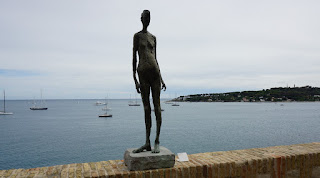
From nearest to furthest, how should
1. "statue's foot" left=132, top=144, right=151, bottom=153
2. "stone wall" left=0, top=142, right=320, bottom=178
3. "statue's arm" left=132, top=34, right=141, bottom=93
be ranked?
"stone wall" left=0, top=142, right=320, bottom=178 < "statue's foot" left=132, top=144, right=151, bottom=153 < "statue's arm" left=132, top=34, right=141, bottom=93

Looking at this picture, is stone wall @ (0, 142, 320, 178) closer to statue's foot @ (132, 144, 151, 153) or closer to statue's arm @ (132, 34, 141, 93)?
statue's foot @ (132, 144, 151, 153)

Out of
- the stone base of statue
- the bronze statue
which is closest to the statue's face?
the bronze statue

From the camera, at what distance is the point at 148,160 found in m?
4.59

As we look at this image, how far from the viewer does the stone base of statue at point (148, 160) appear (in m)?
4.50

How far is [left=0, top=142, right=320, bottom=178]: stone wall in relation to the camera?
4406 mm

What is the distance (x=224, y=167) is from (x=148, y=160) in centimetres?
144

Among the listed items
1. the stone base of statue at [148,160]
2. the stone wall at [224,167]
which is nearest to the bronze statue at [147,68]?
the stone base of statue at [148,160]

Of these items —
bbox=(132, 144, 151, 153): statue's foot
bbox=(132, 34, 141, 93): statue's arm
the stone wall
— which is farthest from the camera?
bbox=(132, 34, 141, 93): statue's arm

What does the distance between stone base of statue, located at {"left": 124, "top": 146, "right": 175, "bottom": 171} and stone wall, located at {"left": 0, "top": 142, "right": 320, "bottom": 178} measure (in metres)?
0.12

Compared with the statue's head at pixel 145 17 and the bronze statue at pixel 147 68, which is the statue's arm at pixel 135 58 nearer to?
the bronze statue at pixel 147 68

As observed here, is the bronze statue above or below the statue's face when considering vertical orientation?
below

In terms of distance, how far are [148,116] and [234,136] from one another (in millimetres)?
36367

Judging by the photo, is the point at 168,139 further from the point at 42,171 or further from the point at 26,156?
the point at 42,171

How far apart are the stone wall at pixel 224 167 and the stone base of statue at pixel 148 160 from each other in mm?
122
